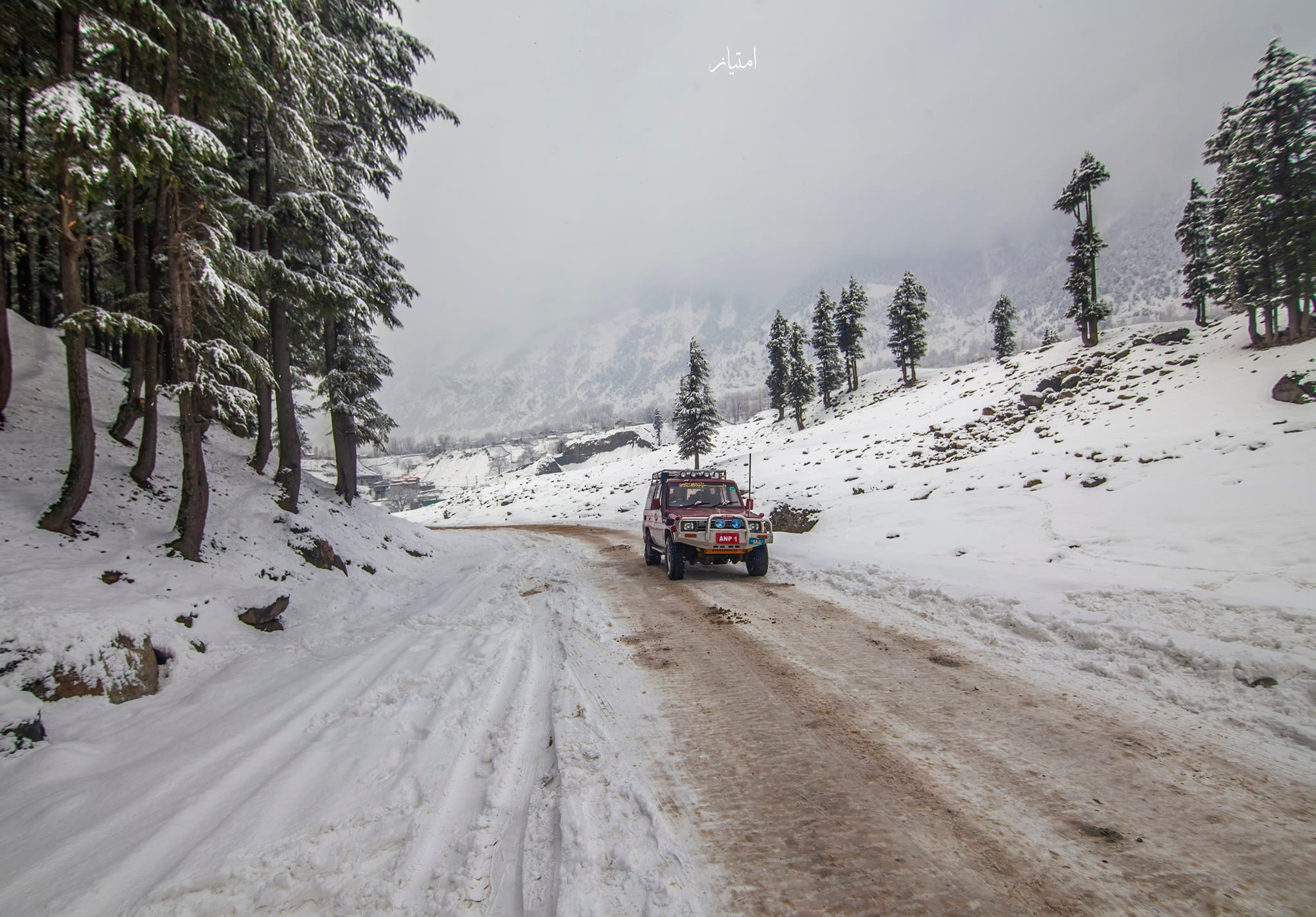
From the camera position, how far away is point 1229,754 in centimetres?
349

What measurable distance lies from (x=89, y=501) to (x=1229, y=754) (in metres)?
13.1

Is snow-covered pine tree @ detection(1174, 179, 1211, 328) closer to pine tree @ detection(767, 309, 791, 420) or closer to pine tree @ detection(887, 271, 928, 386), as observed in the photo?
pine tree @ detection(887, 271, 928, 386)

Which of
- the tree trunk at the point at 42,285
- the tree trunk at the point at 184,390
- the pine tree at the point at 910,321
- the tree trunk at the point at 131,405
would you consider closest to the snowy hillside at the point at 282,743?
the tree trunk at the point at 184,390

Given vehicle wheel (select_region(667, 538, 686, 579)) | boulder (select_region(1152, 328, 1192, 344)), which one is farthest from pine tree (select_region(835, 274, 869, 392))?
vehicle wheel (select_region(667, 538, 686, 579))

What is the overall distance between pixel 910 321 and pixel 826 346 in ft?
27.7

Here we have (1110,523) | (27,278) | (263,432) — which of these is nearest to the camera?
(1110,523)

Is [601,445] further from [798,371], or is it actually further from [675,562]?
[675,562]

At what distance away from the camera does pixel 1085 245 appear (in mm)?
38031

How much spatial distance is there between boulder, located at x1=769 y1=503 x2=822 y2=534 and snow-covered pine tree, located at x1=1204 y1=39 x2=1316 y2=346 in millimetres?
26730

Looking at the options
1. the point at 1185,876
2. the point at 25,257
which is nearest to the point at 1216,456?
the point at 1185,876

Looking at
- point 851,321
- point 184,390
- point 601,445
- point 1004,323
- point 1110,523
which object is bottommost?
point 1110,523

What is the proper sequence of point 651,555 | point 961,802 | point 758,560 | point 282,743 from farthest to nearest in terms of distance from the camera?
point 651,555, point 758,560, point 282,743, point 961,802

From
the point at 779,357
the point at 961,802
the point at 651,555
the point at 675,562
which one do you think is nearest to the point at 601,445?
the point at 779,357

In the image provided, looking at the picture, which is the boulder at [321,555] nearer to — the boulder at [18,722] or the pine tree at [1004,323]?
the boulder at [18,722]
